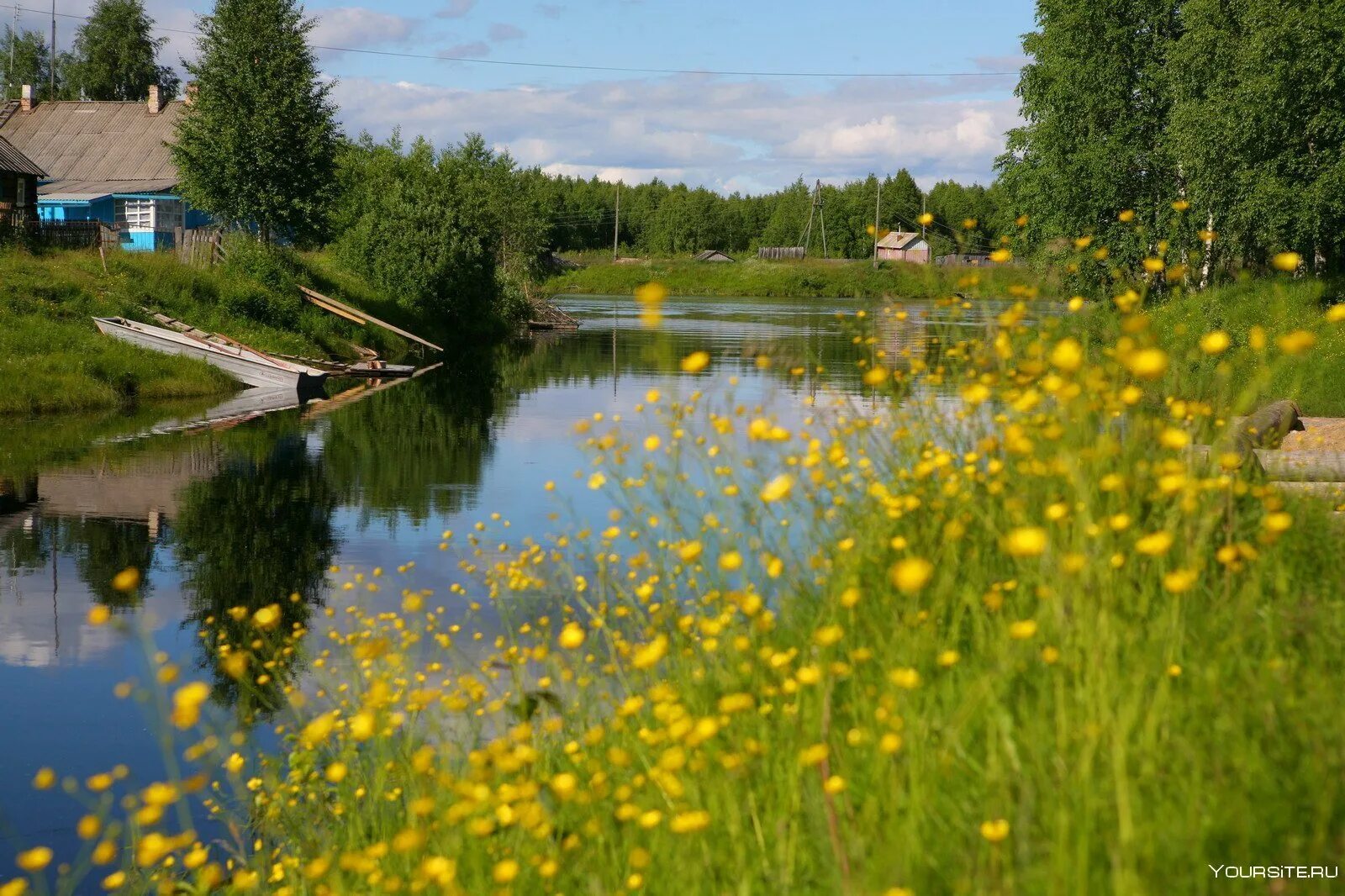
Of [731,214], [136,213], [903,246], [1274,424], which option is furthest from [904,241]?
[1274,424]

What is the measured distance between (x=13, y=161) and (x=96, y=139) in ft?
41.8

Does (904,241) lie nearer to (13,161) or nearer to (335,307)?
(13,161)

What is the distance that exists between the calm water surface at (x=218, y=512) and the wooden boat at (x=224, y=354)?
39.4 inches

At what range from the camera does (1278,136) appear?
80.7ft

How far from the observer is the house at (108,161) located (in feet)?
140

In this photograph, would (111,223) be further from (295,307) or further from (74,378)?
(74,378)

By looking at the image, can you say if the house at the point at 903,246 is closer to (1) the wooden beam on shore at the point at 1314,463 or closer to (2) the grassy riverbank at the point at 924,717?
(1) the wooden beam on shore at the point at 1314,463

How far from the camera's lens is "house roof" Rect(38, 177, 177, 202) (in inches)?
1656

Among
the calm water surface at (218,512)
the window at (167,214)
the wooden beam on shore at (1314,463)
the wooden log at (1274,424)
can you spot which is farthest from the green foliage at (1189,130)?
the window at (167,214)

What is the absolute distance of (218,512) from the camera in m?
12.5

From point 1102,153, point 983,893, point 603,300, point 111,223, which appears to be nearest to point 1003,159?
point 1102,153

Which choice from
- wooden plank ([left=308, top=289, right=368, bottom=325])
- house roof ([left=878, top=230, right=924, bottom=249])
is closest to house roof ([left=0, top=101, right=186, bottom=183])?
wooden plank ([left=308, top=289, right=368, bottom=325])

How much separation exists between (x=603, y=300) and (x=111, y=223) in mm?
40202

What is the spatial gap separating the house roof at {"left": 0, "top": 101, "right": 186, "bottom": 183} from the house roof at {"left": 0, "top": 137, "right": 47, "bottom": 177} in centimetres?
740
